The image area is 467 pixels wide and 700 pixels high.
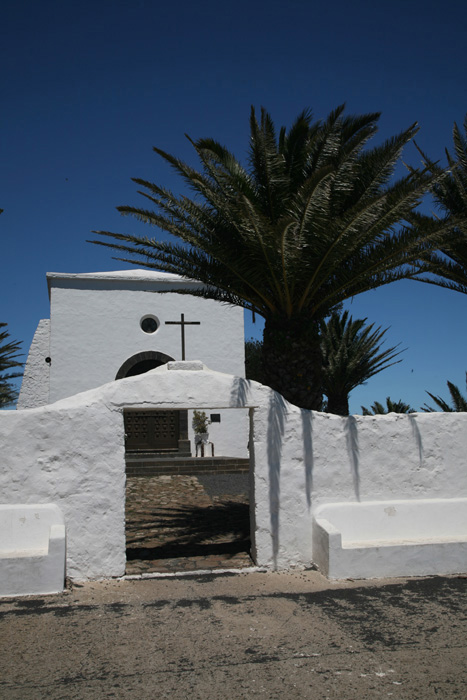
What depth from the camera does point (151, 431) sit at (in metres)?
18.7

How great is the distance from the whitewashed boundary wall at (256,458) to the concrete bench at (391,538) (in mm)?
163

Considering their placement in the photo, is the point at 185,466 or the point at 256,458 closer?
→ the point at 256,458

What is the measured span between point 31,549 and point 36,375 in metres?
17.8

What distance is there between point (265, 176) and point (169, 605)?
536 centimetres

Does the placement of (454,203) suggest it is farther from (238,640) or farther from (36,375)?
(36,375)

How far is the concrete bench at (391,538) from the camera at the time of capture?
6.49 meters

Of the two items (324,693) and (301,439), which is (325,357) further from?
(324,693)

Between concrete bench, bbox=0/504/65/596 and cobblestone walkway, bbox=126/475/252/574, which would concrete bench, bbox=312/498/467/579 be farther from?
concrete bench, bbox=0/504/65/596

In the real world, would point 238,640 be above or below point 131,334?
below

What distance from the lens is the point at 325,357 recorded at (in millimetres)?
16000

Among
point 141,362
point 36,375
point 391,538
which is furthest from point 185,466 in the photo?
point 391,538

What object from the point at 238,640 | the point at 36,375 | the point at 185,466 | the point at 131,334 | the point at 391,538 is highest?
the point at 131,334

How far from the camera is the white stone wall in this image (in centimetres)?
2266

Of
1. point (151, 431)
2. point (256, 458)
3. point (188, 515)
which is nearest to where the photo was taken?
point (256, 458)
